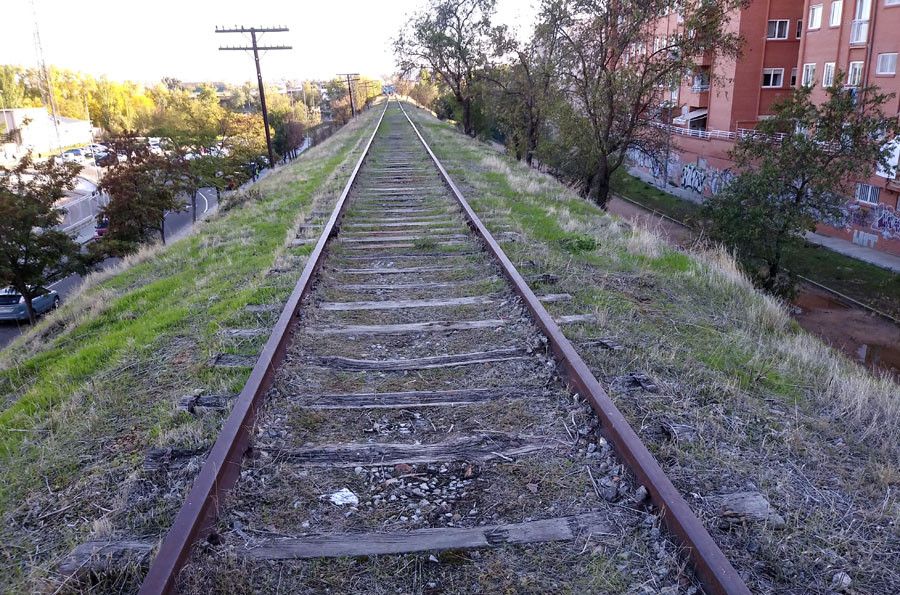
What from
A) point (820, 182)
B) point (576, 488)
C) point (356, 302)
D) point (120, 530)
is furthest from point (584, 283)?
point (820, 182)

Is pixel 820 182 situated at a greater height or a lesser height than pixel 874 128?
lesser

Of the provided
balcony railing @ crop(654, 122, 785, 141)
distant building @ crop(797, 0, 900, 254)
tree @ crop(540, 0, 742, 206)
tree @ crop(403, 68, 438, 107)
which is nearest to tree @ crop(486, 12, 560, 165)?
tree @ crop(540, 0, 742, 206)

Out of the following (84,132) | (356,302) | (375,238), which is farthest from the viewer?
(84,132)

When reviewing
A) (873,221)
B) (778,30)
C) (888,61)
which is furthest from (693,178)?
(888,61)

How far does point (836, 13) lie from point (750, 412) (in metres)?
34.5

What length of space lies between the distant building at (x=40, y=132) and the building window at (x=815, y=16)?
52893mm

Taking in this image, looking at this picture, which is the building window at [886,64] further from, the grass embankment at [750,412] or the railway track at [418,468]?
the railway track at [418,468]

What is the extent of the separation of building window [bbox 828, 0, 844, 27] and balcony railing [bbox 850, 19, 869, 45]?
118cm

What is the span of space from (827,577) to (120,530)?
124 inches

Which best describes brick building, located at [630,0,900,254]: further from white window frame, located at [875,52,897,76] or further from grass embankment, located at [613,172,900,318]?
grass embankment, located at [613,172,900,318]

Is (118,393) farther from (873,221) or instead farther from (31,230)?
(873,221)

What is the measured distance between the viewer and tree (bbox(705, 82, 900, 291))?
20.7 meters

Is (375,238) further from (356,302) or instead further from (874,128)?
(874,128)

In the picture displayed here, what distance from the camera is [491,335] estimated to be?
5.31 metres
